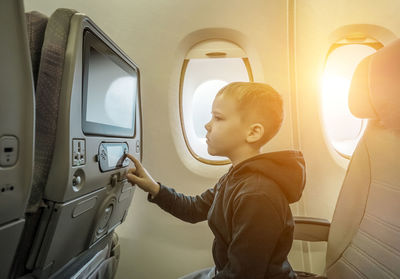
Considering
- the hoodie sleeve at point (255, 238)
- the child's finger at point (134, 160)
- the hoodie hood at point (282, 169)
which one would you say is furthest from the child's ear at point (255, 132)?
the child's finger at point (134, 160)

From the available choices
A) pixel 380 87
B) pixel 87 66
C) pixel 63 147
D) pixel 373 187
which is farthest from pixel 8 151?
pixel 373 187

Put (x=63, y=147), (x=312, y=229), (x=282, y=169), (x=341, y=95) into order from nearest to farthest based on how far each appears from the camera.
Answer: (x=63, y=147), (x=282, y=169), (x=312, y=229), (x=341, y=95)

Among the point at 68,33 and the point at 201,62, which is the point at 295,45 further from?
the point at 68,33

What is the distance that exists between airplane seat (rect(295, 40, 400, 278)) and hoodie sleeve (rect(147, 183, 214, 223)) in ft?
2.18

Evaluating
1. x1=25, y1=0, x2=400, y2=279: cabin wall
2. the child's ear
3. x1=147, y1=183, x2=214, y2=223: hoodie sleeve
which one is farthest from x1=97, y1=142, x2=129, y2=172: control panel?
x1=25, y1=0, x2=400, y2=279: cabin wall

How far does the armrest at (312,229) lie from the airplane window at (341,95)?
0.76 m

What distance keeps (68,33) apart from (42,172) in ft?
1.37

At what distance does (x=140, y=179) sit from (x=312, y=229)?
0.95m

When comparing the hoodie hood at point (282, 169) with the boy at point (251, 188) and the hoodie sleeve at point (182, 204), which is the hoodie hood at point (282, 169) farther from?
the hoodie sleeve at point (182, 204)

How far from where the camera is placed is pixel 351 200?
1269mm

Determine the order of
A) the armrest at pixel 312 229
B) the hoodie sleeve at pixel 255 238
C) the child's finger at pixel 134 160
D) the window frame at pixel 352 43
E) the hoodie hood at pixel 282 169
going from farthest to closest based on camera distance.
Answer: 1. the window frame at pixel 352 43
2. the armrest at pixel 312 229
3. the child's finger at pixel 134 160
4. the hoodie hood at pixel 282 169
5. the hoodie sleeve at pixel 255 238

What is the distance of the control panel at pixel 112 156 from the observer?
38.5 inches

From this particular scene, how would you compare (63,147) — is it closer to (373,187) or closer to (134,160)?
(134,160)

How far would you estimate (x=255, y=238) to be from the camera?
865mm
